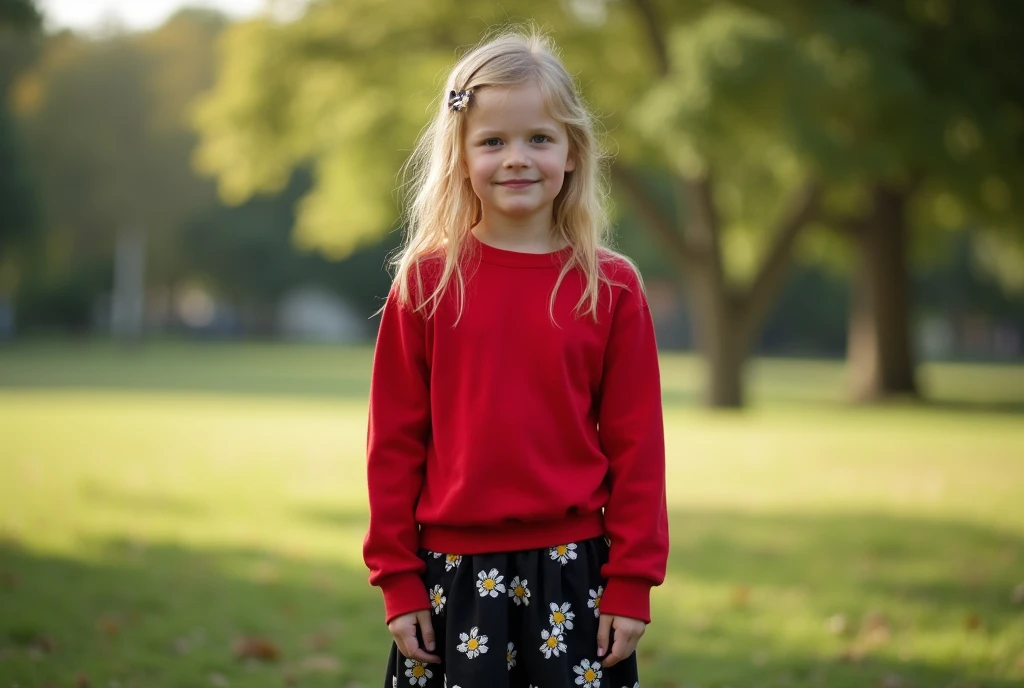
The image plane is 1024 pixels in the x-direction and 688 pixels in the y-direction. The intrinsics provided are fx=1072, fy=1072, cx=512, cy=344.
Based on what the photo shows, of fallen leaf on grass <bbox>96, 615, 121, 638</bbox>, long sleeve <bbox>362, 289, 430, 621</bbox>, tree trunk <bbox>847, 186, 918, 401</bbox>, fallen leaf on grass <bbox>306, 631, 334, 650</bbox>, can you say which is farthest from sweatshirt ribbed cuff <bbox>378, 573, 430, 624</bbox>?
tree trunk <bbox>847, 186, 918, 401</bbox>

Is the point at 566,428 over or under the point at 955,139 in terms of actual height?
under

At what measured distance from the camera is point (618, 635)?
235 cm

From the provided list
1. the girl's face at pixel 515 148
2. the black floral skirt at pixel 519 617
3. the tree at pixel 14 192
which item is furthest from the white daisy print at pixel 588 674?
the tree at pixel 14 192

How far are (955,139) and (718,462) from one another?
338 inches

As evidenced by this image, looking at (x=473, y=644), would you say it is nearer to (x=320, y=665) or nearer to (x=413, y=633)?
(x=413, y=633)

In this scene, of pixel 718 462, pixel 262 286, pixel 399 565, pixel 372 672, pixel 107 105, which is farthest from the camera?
pixel 262 286

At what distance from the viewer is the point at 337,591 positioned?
18.7 ft

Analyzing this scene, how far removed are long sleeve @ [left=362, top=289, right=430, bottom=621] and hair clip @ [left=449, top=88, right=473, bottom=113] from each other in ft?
1.52

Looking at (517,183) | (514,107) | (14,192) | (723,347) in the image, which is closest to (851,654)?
(517,183)

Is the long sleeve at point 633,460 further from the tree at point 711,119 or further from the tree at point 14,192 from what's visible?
the tree at point 14,192

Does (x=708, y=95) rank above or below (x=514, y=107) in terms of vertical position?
above

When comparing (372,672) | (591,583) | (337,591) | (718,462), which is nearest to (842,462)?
(718,462)

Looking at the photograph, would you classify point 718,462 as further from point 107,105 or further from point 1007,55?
point 107,105

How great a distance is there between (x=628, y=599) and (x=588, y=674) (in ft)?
0.62
